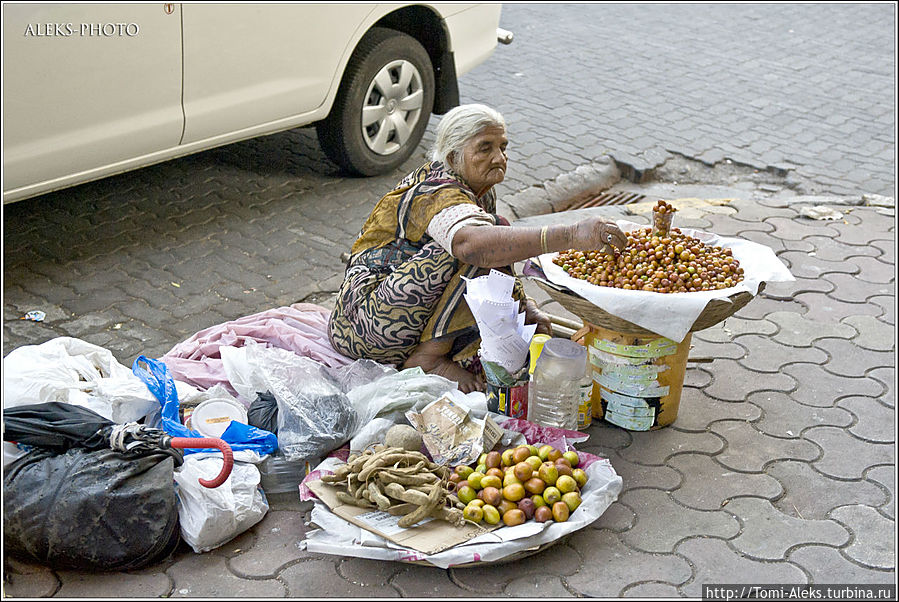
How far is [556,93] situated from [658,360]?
15.3ft

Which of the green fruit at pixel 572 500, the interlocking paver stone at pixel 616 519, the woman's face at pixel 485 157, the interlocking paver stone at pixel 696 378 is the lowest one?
the interlocking paver stone at pixel 696 378

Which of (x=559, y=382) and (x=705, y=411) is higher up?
(x=559, y=382)

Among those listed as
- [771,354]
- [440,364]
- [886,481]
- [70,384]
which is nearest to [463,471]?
[440,364]

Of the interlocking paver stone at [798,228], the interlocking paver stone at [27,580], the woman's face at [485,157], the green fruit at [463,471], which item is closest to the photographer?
the interlocking paver stone at [27,580]

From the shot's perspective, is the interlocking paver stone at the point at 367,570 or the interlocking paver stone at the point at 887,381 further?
the interlocking paver stone at the point at 887,381

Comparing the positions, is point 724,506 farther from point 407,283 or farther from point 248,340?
point 248,340

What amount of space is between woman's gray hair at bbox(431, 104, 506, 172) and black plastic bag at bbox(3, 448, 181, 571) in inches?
57.8

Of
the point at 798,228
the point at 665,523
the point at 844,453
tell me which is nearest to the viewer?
the point at 665,523

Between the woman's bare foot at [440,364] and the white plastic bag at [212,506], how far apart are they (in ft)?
2.86

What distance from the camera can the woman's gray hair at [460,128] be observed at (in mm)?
3229

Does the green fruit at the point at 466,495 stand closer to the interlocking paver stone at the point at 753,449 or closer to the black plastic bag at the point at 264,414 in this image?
the black plastic bag at the point at 264,414

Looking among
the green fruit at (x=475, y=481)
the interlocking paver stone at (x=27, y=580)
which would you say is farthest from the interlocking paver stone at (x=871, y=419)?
the interlocking paver stone at (x=27, y=580)

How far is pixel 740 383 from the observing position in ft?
11.9

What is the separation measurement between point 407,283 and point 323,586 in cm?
116
